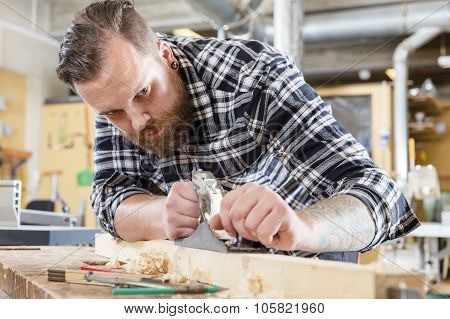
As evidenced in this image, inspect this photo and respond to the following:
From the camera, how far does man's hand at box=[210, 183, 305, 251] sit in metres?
0.54

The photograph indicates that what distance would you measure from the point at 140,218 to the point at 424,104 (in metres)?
3.09

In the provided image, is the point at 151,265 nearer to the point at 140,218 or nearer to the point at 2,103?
the point at 140,218

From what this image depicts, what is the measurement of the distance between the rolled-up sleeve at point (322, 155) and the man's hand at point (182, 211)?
0.18m

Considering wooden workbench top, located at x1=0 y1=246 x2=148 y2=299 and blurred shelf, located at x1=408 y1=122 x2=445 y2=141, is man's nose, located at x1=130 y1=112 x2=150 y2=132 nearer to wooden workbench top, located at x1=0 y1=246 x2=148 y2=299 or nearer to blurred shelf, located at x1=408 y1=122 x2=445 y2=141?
wooden workbench top, located at x1=0 y1=246 x2=148 y2=299

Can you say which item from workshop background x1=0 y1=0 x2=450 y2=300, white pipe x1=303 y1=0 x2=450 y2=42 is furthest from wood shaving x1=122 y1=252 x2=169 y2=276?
white pipe x1=303 y1=0 x2=450 y2=42

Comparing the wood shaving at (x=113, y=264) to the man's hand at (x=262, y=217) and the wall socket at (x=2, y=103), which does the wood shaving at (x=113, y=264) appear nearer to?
the man's hand at (x=262, y=217)

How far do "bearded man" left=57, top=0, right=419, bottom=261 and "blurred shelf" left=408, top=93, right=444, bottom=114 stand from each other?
9.49 feet

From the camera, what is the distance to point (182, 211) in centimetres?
73

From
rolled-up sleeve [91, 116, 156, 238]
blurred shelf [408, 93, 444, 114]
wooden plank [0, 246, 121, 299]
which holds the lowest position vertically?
wooden plank [0, 246, 121, 299]

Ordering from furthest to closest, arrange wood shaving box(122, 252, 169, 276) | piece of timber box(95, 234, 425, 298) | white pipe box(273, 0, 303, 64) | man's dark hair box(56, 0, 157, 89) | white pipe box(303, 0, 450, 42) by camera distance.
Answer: white pipe box(303, 0, 450, 42), white pipe box(273, 0, 303, 64), man's dark hair box(56, 0, 157, 89), wood shaving box(122, 252, 169, 276), piece of timber box(95, 234, 425, 298)

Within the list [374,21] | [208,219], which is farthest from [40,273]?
[374,21]

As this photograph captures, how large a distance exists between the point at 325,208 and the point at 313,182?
0.17 meters
